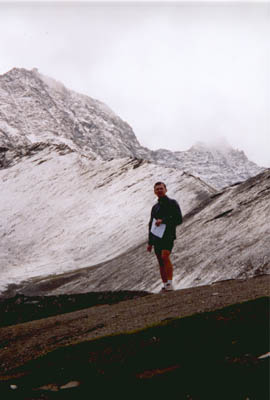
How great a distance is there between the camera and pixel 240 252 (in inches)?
571

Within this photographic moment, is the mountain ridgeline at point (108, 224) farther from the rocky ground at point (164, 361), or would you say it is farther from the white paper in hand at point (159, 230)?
the rocky ground at point (164, 361)

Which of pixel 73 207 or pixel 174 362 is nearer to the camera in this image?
pixel 174 362

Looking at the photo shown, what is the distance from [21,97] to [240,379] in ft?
520

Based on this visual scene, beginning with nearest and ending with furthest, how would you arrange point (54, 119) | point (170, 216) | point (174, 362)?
1. point (174, 362)
2. point (170, 216)
3. point (54, 119)

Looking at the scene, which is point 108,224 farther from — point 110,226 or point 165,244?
point 165,244

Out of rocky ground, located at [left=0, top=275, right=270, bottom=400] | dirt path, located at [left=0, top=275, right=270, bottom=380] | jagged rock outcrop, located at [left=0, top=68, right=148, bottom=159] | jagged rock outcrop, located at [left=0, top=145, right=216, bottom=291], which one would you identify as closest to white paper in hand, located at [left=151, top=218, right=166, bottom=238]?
dirt path, located at [left=0, top=275, right=270, bottom=380]

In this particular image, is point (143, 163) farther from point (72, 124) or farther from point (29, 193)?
point (72, 124)

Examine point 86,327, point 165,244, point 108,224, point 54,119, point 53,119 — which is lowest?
point 86,327

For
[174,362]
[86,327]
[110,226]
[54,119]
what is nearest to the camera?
[174,362]

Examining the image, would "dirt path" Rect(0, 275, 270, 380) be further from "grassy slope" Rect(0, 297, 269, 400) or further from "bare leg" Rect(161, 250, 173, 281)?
"bare leg" Rect(161, 250, 173, 281)

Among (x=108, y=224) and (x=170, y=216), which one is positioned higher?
(x=170, y=216)

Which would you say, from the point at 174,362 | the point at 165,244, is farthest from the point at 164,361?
the point at 165,244

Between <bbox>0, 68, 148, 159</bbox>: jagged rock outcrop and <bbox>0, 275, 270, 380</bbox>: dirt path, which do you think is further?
<bbox>0, 68, 148, 159</bbox>: jagged rock outcrop

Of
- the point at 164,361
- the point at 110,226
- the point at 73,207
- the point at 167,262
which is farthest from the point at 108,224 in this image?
the point at 164,361
